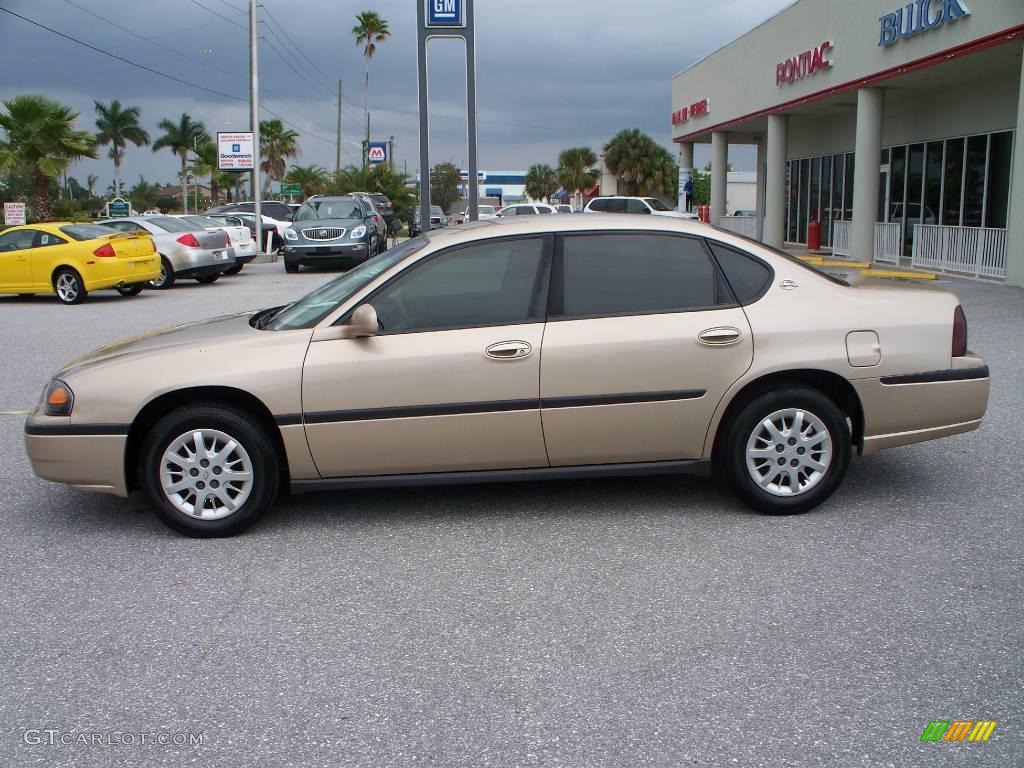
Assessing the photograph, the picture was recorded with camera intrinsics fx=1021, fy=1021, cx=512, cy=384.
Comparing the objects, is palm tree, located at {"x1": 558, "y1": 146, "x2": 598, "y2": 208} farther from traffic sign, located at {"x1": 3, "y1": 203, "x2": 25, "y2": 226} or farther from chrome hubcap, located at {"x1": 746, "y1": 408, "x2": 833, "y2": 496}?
chrome hubcap, located at {"x1": 746, "y1": 408, "x2": 833, "y2": 496}

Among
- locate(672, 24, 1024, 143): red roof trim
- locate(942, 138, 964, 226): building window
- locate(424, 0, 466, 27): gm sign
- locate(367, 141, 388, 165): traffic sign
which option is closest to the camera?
locate(672, 24, 1024, 143): red roof trim

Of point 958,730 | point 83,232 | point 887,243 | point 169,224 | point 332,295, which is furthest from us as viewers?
point 887,243

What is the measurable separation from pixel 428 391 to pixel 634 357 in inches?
41.4

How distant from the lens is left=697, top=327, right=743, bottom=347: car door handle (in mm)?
5215

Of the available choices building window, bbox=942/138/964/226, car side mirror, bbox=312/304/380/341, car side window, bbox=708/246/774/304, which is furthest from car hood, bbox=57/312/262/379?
building window, bbox=942/138/964/226

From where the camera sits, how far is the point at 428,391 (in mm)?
5070

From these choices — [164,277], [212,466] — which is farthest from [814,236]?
[212,466]

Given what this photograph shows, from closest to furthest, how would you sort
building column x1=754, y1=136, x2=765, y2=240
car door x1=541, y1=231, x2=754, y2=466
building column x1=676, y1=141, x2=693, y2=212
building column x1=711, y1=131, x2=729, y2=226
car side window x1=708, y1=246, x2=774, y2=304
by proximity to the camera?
car door x1=541, y1=231, x2=754, y2=466 → car side window x1=708, y1=246, x2=774, y2=304 → building column x1=711, y1=131, x2=729, y2=226 → building column x1=754, y1=136, x2=765, y2=240 → building column x1=676, y1=141, x2=693, y2=212

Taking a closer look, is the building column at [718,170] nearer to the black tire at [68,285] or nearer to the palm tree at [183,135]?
the black tire at [68,285]

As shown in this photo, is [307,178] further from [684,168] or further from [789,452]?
[789,452]

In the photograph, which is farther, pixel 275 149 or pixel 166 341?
pixel 275 149

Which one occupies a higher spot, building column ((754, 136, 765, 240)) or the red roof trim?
the red roof trim

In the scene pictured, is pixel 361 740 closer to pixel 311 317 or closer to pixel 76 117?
pixel 311 317

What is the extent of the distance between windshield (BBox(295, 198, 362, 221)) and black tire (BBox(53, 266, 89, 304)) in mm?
8137
